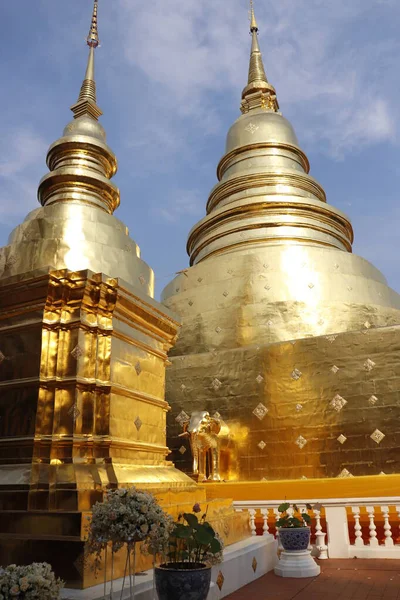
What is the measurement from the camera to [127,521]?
305cm

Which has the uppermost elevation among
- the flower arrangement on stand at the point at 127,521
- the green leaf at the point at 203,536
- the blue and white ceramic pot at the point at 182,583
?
the flower arrangement on stand at the point at 127,521

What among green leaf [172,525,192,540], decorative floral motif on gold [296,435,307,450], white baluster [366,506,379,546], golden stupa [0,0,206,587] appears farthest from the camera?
decorative floral motif on gold [296,435,307,450]

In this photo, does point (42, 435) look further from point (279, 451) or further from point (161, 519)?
point (279, 451)

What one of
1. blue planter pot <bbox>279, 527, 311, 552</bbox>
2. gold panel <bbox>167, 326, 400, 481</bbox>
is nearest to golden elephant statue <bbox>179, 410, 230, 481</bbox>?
gold panel <bbox>167, 326, 400, 481</bbox>

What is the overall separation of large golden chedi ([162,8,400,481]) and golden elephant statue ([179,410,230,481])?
284 mm

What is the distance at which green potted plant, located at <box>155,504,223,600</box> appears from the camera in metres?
3.01

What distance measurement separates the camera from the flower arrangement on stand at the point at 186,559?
3.01m

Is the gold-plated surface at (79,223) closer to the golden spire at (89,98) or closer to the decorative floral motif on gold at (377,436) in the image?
the golden spire at (89,98)

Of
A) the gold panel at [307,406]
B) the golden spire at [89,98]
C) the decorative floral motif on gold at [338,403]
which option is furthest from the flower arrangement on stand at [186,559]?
the golden spire at [89,98]

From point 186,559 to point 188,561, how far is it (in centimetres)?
2

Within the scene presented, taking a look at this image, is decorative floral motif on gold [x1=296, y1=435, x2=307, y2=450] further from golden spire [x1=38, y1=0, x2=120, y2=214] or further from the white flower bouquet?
the white flower bouquet

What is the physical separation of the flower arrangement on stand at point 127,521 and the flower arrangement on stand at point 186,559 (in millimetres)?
Result: 75

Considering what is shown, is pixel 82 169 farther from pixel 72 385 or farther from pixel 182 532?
pixel 182 532

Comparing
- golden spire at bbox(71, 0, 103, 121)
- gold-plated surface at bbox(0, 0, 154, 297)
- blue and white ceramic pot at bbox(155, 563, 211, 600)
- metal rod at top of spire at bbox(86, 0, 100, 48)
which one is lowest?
blue and white ceramic pot at bbox(155, 563, 211, 600)
